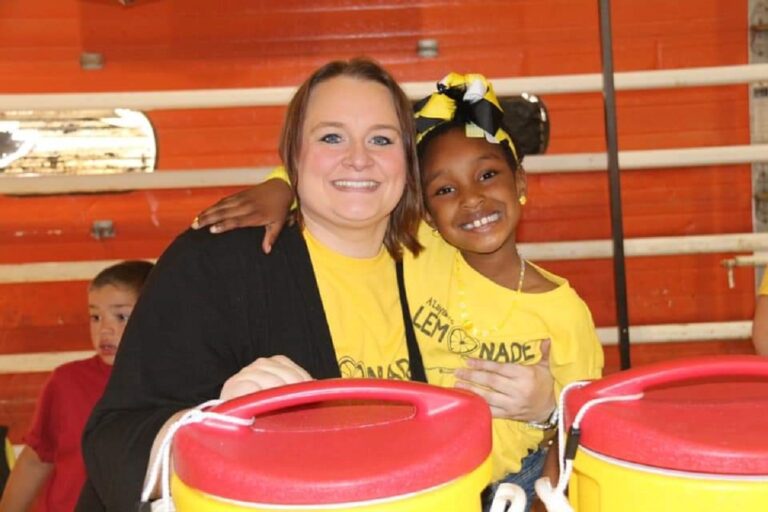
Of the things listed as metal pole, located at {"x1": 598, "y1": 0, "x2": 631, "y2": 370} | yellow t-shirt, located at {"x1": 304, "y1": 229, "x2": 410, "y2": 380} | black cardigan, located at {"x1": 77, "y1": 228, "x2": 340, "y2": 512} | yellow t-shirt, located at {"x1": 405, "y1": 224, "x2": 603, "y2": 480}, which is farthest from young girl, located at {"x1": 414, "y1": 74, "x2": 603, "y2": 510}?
metal pole, located at {"x1": 598, "y1": 0, "x2": 631, "y2": 370}

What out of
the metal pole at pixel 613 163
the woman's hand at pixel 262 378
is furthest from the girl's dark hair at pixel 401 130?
the metal pole at pixel 613 163

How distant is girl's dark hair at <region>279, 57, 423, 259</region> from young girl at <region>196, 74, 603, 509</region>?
4cm

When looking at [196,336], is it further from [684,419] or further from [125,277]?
[125,277]

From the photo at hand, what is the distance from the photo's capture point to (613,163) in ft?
7.91

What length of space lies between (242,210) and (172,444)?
591 millimetres

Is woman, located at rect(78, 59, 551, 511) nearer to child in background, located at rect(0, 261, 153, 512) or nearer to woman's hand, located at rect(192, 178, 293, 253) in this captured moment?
woman's hand, located at rect(192, 178, 293, 253)

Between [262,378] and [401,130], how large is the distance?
0.65 meters

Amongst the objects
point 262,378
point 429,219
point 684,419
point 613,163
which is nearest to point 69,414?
point 429,219

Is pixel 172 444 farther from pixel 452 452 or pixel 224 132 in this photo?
pixel 224 132

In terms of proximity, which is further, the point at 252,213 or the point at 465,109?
the point at 465,109

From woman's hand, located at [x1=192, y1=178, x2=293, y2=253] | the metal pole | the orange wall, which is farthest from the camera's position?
the orange wall

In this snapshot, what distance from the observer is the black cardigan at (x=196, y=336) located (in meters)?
0.99

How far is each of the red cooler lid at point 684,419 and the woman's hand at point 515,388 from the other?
48 centimetres

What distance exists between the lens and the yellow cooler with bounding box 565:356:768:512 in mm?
625
